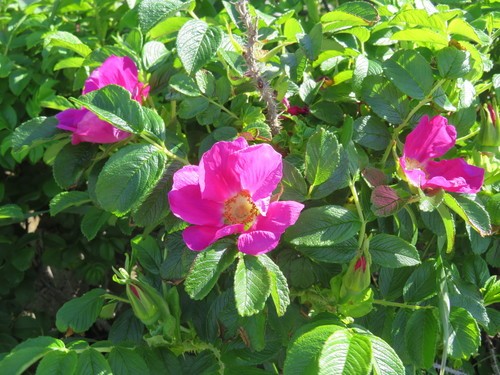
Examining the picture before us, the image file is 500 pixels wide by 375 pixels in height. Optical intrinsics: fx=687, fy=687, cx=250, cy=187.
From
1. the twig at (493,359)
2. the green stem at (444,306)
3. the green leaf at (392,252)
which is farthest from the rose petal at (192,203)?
the twig at (493,359)

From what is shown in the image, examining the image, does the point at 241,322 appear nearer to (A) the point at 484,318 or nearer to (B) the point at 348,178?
(B) the point at 348,178

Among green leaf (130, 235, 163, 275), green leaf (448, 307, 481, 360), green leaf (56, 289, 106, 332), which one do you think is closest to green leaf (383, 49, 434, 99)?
green leaf (448, 307, 481, 360)

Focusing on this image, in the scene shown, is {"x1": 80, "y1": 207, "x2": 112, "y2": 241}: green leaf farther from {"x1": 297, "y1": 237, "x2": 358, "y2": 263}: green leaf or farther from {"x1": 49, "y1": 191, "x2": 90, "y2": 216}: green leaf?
{"x1": 297, "y1": 237, "x2": 358, "y2": 263}: green leaf

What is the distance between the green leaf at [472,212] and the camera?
88 cm

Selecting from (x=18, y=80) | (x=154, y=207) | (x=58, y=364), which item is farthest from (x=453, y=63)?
(x=18, y=80)

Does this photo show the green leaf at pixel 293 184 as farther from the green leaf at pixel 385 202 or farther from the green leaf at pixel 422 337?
the green leaf at pixel 422 337

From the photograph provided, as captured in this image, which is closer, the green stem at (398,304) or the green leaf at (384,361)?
the green leaf at (384,361)

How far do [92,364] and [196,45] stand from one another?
1.49ft

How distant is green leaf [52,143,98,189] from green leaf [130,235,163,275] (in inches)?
5.4

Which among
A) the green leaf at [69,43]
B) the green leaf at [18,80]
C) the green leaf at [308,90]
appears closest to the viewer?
the green leaf at [308,90]

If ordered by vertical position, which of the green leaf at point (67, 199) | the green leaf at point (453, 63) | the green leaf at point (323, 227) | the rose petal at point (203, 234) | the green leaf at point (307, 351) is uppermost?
the green leaf at point (453, 63)

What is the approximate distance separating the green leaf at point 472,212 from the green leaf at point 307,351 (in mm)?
220

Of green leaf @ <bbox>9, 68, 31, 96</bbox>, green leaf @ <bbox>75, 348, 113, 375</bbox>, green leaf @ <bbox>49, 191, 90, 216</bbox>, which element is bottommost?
green leaf @ <bbox>75, 348, 113, 375</bbox>

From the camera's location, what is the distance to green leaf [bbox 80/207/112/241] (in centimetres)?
115
